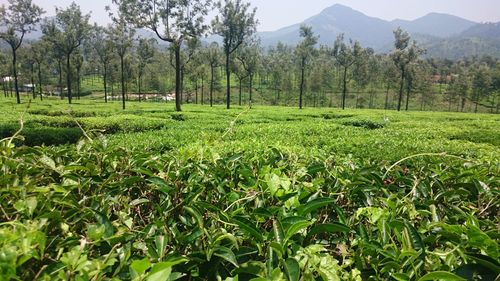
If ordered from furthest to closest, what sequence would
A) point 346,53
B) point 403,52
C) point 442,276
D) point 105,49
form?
point 346,53 < point 105,49 < point 403,52 < point 442,276

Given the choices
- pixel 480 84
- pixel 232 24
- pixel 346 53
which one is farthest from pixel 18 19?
pixel 480 84

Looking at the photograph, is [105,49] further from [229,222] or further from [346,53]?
[229,222]

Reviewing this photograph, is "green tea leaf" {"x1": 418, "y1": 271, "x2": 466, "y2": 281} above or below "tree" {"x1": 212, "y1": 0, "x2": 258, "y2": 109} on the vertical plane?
below

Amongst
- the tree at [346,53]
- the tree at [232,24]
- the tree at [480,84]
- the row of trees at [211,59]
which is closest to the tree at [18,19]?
the row of trees at [211,59]

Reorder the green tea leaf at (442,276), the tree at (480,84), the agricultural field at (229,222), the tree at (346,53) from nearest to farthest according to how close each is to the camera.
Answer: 1. the green tea leaf at (442,276)
2. the agricultural field at (229,222)
3. the tree at (346,53)
4. the tree at (480,84)

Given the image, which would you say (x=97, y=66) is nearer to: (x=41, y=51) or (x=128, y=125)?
(x=41, y=51)

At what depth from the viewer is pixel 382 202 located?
167 cm

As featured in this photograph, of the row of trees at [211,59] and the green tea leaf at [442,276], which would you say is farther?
the row of trees at [211,59]

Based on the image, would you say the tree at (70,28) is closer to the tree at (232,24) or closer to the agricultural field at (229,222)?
the tree at (232,24)

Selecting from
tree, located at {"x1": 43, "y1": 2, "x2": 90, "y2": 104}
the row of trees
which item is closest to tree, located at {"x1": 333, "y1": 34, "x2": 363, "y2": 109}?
the row of trees

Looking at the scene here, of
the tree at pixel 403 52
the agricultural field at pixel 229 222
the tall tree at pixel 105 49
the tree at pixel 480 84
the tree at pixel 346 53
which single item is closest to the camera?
the agricultural field at pixel 229 222

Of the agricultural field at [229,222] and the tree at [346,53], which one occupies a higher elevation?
the tree at [346,53]

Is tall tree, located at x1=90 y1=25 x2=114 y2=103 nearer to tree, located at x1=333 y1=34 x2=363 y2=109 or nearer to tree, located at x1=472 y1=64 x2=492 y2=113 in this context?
tree, located at x1=333 y1=34 x2=363 y2=109

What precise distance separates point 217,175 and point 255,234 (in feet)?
2.47
